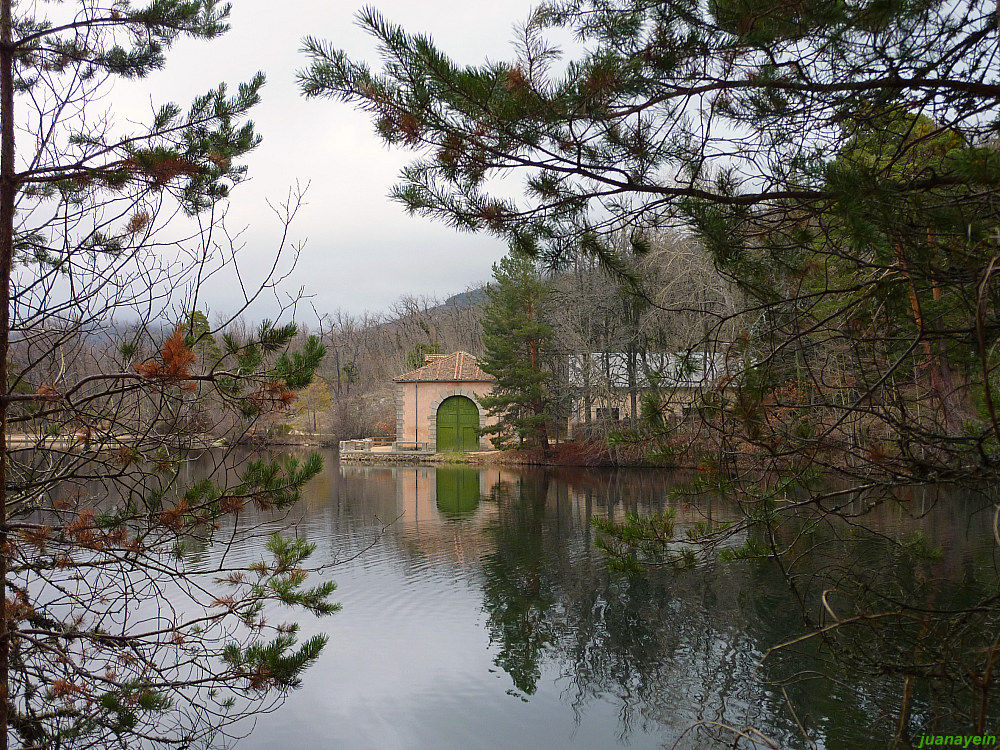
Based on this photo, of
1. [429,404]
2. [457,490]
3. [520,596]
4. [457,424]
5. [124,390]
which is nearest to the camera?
[124,390]

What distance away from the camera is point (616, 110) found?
3.43 meters

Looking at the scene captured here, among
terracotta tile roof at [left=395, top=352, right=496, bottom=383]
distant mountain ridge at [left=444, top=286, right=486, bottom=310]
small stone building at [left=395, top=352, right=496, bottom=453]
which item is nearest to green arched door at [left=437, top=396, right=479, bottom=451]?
small stone building at [left=395, top=352, right=496, bottom=453]

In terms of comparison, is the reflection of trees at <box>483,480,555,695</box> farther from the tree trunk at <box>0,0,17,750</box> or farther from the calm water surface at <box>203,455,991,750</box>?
the tree trunk at <box>0,0,17,750</box>

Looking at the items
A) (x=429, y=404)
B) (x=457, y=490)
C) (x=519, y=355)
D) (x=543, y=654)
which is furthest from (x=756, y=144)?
(x=429, y=404)

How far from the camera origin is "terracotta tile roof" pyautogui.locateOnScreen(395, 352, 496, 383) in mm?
26969

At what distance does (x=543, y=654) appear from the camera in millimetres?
7367

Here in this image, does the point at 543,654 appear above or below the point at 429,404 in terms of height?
below

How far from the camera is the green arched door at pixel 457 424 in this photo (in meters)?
27.2

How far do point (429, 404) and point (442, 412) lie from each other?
1.83ft

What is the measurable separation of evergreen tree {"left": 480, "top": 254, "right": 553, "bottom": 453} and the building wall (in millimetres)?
2398

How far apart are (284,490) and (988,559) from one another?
9253 mm

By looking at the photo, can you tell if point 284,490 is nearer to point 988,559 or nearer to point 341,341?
point 988,559

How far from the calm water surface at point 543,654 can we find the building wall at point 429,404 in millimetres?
14329

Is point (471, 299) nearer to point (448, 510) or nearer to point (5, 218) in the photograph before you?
point (448, 510)
